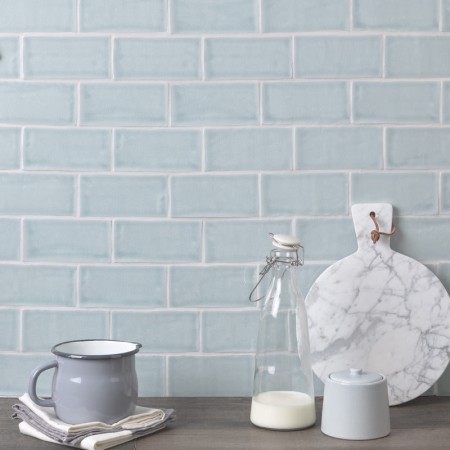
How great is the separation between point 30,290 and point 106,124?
1.22ft

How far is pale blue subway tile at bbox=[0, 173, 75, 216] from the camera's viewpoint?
155 centimetres

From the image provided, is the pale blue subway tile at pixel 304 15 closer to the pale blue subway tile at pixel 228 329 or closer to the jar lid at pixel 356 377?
the pale blue subway tile at pixel 228 329

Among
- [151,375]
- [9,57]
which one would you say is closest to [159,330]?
[151,375]

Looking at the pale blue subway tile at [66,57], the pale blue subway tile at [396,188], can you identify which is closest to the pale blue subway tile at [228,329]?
the pale blue subway tile at [396,188]

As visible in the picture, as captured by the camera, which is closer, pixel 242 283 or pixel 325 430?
pixel 325 430

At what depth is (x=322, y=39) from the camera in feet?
5.01

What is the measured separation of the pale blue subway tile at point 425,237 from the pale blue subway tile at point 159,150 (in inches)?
17.1

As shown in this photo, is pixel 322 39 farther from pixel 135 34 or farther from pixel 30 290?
pixel 30 290

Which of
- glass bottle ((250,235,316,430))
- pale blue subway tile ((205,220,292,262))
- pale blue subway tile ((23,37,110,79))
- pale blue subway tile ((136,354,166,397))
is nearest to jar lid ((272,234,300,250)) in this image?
glass bottle ((250,235,316,430))

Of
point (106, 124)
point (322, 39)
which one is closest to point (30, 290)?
point (106, 124)

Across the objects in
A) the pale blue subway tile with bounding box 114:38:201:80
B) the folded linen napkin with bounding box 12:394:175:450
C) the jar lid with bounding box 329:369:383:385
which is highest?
the pale blue subway tile with bounding box 114:38:201:80

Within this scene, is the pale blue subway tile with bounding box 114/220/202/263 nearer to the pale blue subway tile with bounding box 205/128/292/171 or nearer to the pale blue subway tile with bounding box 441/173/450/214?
the pale blue subway tile with bounding box 205/128/292/171

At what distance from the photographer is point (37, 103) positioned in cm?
154

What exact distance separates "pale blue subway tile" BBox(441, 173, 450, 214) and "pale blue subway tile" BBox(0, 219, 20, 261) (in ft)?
2.83
